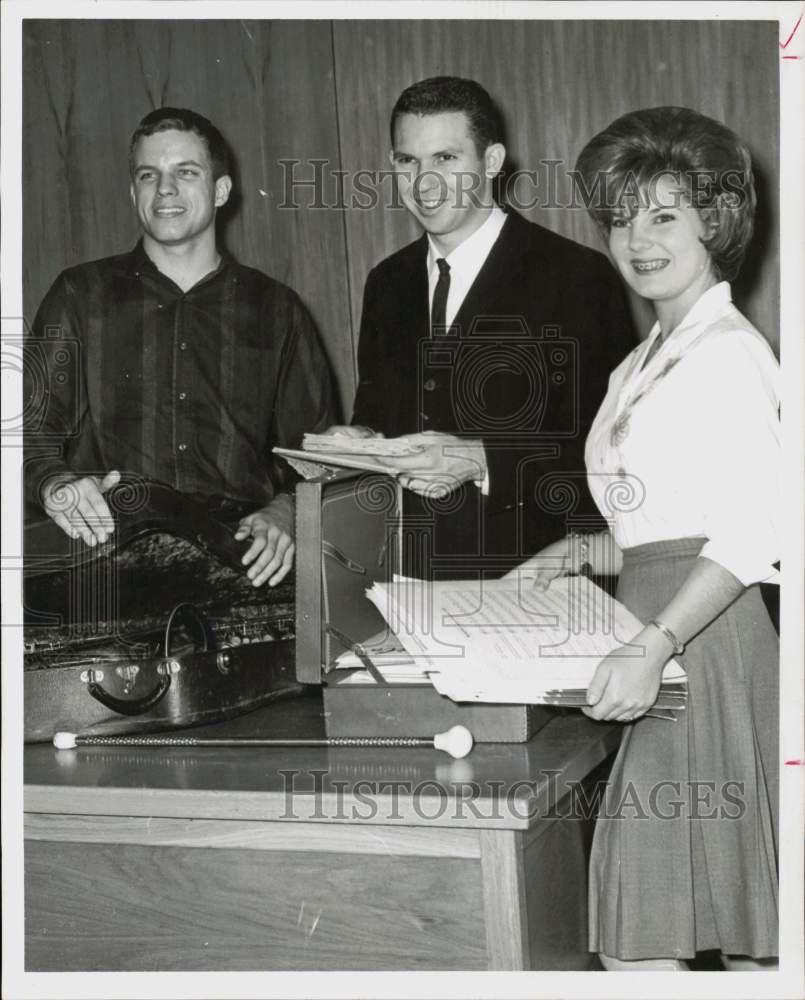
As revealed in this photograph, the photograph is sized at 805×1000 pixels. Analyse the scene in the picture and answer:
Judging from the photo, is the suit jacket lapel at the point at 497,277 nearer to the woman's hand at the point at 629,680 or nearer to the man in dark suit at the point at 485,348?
the man in dark suit at the point at 485,348

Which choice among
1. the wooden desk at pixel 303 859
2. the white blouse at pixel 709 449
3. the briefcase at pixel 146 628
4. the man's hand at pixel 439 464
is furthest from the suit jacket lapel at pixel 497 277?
the wooden desk at pixel 303 859

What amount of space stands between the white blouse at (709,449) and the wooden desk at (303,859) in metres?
0.27

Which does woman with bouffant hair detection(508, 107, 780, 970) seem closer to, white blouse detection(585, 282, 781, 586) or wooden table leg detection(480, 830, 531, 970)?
white blouse detection(585, 282, 781, 586)

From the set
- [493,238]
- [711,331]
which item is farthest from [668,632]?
[493,238]

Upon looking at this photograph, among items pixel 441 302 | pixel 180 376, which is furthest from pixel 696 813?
pixel 180 376

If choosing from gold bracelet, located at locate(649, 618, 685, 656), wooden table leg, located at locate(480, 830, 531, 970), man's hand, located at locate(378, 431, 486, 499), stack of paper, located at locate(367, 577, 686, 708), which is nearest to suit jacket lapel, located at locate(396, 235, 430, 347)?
man's hand, located at locate(378, 431, 486, 499)

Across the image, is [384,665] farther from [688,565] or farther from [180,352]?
[180,352]

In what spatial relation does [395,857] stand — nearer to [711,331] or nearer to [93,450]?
[711,331]

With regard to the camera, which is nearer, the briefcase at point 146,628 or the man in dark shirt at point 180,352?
the briefcase at point 146,628

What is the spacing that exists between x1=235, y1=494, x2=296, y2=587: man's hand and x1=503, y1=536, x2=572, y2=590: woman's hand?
0.97 feet

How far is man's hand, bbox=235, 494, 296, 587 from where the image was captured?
1431mm

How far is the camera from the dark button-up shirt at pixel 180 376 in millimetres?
1659

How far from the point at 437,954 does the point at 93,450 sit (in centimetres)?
94

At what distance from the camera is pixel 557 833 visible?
3.59 feet
